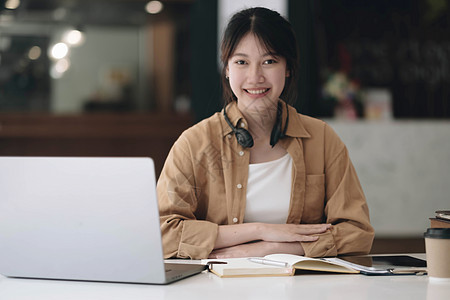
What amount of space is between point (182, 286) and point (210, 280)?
8 cm

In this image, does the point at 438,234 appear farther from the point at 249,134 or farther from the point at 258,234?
the point at 249,134

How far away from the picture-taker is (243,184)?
A: 1715 millimetres

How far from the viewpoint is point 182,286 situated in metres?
1.09

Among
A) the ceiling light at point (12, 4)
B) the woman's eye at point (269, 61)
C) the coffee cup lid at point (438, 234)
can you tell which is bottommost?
the coffee cup lid at point (438, 234)

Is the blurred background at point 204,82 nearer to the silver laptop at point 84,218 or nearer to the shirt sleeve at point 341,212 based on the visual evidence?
the shirt sleeve at point 341,212

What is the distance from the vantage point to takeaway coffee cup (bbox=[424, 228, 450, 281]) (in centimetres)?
116

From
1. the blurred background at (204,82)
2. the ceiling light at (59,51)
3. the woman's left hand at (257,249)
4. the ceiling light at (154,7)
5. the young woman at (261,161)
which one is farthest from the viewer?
the ceiling light at (59,51)

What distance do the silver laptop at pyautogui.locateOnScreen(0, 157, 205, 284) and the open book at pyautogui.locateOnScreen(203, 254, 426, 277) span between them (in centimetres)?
11

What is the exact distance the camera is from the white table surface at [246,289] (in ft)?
3.38

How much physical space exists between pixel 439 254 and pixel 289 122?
2.38 feet

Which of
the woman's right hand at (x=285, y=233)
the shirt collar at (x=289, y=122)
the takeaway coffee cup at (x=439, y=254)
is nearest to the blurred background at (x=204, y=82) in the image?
the shirt collar at (x=289, y=122)

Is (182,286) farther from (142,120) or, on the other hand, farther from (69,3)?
(69,3)

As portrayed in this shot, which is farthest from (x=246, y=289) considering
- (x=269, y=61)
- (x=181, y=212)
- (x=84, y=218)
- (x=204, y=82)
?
(x=204, y=82)

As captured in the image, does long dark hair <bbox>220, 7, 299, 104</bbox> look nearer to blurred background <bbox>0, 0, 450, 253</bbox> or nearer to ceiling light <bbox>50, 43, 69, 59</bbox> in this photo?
blurred background <bbox>0, 0, 450, 253</bbox>
